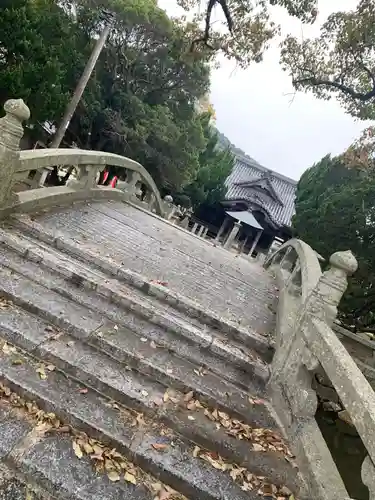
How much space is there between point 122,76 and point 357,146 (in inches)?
485

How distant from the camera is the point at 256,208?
31.5 meters

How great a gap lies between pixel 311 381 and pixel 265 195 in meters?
33.1

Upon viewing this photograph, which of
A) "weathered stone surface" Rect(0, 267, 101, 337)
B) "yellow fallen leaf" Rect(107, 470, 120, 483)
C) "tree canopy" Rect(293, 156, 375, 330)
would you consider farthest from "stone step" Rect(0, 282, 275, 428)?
"tree canopy" Rect(293, 156, 375, 330)

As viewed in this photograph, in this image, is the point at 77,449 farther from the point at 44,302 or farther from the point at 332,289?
the point at 332,289

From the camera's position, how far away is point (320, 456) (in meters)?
3.33

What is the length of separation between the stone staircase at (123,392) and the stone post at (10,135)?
32.9 inches

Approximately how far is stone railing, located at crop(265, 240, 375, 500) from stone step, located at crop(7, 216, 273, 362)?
0.33 metres

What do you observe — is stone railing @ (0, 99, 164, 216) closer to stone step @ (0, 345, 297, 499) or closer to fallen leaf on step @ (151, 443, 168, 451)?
stone step @ (0, 345, 297, 499)

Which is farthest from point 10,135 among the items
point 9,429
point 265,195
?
point 265,195

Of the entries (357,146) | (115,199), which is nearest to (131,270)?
(115,199)

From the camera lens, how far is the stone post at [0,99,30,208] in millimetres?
4971

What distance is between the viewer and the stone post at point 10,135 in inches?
196

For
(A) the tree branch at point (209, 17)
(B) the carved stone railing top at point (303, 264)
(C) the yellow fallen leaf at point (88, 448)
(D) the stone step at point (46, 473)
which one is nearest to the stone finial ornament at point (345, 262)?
(B) the carved stone railing top at point (303, 264)

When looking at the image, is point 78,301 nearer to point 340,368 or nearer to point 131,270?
point 131,270
